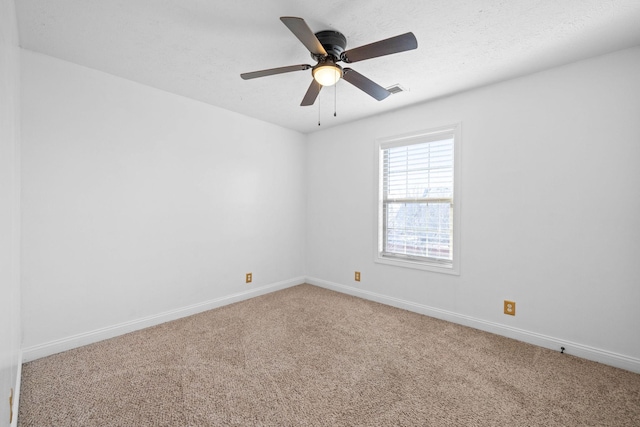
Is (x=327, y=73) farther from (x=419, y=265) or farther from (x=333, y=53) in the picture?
(x=419, y=265)

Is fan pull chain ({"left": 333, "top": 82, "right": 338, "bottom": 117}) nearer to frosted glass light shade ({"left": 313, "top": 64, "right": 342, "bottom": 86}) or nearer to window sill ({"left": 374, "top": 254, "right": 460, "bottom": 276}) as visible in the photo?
frosted glass light shade ({"left": 313, "top": 64, "right": 342, "bottom": 86})

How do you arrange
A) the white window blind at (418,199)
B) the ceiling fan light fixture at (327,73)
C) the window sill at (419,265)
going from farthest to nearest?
the white window blind at (418,199) → the window sill at (419,265) → the ceiling fan light fixture at (327,73)

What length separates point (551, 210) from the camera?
2418 millimetres

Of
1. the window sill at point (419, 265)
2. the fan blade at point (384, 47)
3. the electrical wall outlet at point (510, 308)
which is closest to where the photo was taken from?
the fan blade at point (384, 47)

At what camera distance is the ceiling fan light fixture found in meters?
1.91

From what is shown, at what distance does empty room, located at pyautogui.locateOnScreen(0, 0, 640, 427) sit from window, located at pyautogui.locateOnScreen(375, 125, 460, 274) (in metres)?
0.03

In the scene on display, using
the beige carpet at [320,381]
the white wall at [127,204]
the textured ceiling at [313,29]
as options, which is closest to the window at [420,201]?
the textured ceiling at [313,29]

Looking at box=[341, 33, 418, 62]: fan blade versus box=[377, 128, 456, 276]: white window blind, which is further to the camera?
box=[377, 128, 456, 276]: white window blind

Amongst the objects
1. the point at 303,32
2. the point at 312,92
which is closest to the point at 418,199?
the point at 312,92

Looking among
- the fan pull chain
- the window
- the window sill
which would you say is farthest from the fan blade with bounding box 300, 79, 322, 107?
the window sill

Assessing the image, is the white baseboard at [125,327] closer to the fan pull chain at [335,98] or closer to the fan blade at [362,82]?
the fan pull chain at [335,98]

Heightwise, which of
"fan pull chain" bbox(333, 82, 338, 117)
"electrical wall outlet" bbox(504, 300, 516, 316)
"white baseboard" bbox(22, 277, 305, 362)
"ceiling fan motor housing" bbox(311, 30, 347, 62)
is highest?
"fan pull chain" bbox(333, 82, 338, 117)

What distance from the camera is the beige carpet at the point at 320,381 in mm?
1610

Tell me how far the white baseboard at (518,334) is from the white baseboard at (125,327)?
155 centimetres
